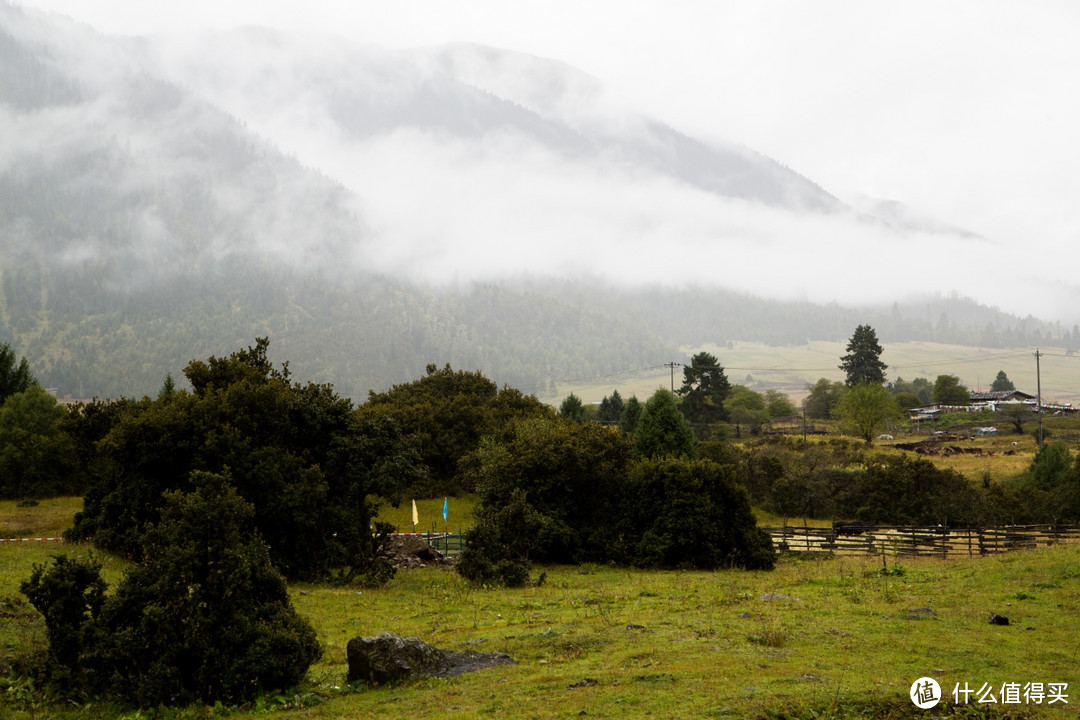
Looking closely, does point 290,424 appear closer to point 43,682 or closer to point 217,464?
point 217,464

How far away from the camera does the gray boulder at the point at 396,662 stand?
1363 centimetres

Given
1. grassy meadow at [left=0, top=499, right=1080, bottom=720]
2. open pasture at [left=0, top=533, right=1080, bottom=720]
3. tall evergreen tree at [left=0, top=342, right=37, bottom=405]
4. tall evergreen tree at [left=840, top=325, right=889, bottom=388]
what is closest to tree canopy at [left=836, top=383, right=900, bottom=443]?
tall evergreen tree at [left=840, top=325, right=889, bottom=388]

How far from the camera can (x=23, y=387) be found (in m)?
69.6

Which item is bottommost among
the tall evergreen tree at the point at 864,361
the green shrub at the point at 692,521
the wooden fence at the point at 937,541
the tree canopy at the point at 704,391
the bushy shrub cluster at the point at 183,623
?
the wooden fence at the point at 937,541

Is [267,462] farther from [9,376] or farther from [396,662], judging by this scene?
[9,376]

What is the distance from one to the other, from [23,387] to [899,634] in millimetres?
77223

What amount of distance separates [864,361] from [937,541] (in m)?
131

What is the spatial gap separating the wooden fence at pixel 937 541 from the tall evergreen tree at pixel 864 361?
126m

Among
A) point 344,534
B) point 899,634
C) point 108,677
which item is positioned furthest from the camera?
point 344,534

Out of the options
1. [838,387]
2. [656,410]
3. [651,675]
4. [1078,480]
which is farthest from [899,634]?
[838,387]

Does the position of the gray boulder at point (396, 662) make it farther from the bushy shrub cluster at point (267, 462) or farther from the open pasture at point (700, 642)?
the bushy shrub cluster at point (267, 462)

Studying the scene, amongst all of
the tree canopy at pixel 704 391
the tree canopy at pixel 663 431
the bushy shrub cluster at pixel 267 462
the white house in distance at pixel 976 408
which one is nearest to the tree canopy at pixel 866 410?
the tree canopy at pixel 704 391

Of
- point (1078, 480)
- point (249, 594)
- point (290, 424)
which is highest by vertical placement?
point (290, 424)

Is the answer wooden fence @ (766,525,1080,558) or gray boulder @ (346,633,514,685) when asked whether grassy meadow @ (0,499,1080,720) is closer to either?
gray boulder @ (346,633,514,685)
